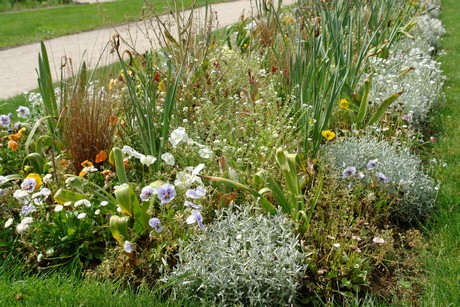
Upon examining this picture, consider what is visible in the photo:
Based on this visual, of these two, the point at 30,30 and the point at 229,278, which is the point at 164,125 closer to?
the point at 229,278

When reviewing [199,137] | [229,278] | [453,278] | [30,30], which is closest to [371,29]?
[199,137]

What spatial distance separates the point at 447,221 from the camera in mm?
3133

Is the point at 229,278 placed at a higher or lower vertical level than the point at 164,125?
lower

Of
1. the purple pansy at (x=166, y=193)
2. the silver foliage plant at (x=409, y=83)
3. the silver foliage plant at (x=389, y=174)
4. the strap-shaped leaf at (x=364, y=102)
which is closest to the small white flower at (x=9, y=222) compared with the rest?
the purple pansy at (x=166, y=193)

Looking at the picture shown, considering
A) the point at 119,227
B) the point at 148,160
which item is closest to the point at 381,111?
the point at 148,160

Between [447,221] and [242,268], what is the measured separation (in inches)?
53.5

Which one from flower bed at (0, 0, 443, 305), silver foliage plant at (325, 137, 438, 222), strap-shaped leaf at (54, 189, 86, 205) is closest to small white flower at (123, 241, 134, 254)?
flower bed at (0, 0, 443, 305)

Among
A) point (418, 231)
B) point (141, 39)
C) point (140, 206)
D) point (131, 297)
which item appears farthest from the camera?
point (141, 39)

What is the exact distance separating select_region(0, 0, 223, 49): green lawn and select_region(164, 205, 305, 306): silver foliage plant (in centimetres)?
652

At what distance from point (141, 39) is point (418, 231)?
25.9 feet

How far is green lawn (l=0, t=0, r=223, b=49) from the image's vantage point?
10125 millimetres

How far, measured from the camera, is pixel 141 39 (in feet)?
33.1

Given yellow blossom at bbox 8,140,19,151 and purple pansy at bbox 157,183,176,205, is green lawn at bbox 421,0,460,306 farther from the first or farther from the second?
yellow blossom at bbox 8,140,19,151

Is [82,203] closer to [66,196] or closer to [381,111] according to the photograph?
[66,196]
